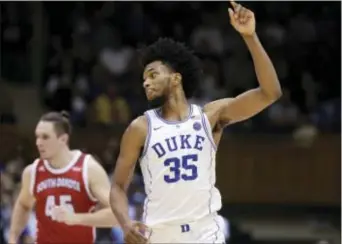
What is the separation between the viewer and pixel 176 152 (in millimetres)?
5219

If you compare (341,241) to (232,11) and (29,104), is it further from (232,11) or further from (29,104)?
(232,11)

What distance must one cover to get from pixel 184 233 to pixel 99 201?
175 cm

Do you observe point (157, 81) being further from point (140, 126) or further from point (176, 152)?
point (176, 152)

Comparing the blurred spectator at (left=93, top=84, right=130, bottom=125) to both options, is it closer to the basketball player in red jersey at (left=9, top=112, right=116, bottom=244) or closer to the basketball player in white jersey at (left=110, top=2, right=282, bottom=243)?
the basketball player in red jersey at (left=9, top=112, right=116, bottom=244)

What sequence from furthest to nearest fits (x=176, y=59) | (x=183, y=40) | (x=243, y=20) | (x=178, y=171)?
(x=183, y=40) < (x=176, y=59) < (x=178, y=171) < (x=243, y=20)

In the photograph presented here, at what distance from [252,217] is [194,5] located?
3.77 meters

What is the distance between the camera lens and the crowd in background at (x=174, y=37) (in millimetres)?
14055

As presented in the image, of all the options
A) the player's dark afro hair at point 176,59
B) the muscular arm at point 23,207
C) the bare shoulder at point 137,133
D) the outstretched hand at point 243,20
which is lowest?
the muscular arm at point 23,207

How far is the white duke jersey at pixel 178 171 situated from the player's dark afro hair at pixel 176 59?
258 mm

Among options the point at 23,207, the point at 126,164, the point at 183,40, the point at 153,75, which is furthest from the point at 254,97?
the point at 183,40

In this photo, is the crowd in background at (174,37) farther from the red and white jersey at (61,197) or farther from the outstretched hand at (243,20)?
the outstretched hand at (243,20)

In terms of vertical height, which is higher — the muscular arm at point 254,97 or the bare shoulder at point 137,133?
the muscular arm at point 254,97

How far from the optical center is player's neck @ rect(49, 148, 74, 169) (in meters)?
6.95

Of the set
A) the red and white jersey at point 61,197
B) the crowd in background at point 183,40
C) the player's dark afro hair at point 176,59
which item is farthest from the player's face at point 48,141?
the crowd in background at point 183,40
